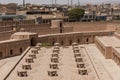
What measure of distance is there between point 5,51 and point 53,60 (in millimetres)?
22973

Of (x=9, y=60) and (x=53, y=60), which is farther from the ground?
(x=53, y=60)

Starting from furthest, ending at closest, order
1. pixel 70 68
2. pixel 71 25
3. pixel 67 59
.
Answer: pixel 71 25, pixel 67 59, pixel 70 68

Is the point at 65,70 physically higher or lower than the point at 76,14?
higher

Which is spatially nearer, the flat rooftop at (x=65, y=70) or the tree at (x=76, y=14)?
the flat rooftop at (x=65, y=70)

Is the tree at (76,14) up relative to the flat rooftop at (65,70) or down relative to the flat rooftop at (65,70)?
down

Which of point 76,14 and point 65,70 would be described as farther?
point 76,14

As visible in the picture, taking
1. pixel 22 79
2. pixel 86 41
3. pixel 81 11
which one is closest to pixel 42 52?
pixel 22 79

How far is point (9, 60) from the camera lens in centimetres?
5700

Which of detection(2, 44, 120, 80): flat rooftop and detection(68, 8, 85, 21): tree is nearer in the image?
detection(2, 44, 120, 80): flat rooftop

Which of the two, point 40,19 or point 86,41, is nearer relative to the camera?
point 86,41

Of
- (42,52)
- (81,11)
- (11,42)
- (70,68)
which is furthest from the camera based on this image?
(81,11)

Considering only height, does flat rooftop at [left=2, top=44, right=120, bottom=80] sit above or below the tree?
above

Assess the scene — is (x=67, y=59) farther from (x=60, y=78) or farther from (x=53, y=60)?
(x=60, y=78)

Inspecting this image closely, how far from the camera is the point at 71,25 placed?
98.7 m
